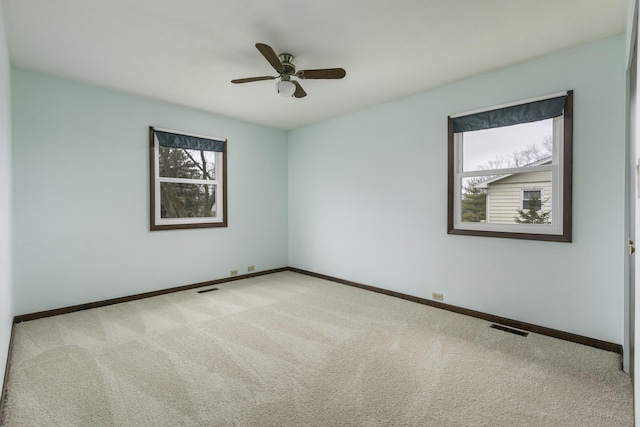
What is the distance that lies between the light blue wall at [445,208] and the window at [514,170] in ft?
0.30

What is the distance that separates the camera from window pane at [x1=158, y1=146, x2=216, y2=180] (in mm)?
4312

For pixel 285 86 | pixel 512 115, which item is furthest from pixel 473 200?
pixel 285 86

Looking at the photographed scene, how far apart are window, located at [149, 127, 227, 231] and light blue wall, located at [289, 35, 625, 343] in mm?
1372

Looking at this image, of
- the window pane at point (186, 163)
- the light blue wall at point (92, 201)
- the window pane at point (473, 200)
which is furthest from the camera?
the window pane at point (186, 163)

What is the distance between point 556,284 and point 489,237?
27.4 inches

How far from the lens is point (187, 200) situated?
14.9ft

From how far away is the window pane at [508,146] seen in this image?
301 centimetres

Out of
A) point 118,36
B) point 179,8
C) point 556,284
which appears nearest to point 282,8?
point 179,8

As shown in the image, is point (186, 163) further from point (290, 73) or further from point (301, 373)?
point (301, 373)

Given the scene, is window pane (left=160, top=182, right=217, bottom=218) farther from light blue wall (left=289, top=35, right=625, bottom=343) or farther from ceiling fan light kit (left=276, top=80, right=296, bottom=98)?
ceiling fan light kit (left=276, top=80, right=296, bottom=98)

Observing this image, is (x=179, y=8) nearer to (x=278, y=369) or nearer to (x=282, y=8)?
(x=282, y=8)

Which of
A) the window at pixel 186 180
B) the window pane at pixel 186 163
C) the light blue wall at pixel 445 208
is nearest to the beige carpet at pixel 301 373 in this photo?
the light blue wall at pixel 445 208

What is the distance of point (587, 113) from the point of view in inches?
106

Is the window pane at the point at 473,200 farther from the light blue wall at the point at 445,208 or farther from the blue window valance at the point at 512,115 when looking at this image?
the blue window valance at the point at 512,115
